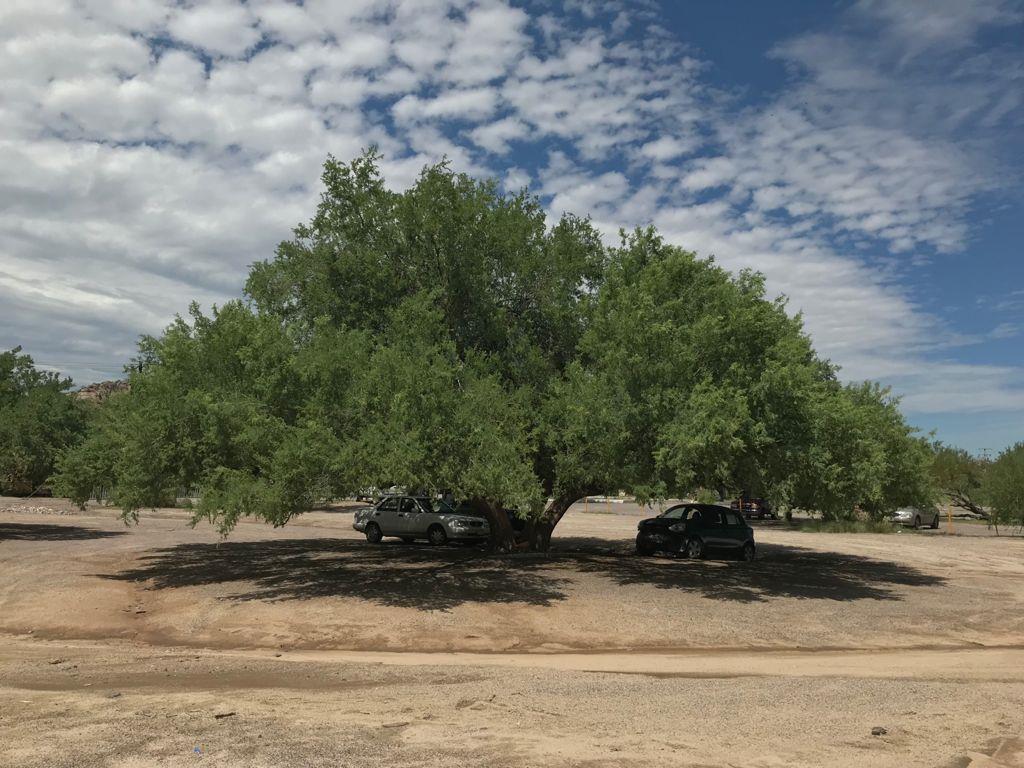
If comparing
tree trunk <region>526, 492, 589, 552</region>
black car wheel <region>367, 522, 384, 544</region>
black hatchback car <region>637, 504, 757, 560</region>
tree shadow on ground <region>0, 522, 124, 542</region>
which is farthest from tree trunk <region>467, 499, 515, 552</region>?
tree shadow on ground <region>0, 522, 124, 542</region>

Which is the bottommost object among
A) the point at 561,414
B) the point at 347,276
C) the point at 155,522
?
the point at 155,522

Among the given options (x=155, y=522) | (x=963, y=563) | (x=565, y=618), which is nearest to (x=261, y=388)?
(x=565, y=618)

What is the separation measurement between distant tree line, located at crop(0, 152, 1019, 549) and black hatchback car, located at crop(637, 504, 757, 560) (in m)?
3.66

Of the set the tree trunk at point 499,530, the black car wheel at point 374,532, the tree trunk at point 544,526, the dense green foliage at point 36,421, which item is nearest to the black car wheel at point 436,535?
the black car wheel at point 374,532

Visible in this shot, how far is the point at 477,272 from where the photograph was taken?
741 inches

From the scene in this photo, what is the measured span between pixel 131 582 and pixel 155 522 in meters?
23.8

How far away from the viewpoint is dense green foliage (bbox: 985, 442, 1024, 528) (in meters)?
39.0

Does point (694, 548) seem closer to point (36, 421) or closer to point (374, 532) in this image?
point (374, 532)

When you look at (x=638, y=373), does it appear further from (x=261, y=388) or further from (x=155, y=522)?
(x=155, y=522)

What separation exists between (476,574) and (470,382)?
15.9 feet

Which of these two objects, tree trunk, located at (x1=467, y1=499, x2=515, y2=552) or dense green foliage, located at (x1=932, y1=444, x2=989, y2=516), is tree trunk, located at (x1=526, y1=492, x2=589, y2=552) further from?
dense green foliage, located at (x1=932, y1=444, x2=989, y2=516)

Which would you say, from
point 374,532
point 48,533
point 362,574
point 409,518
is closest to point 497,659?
point 362,574

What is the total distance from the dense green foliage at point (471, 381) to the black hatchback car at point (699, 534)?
3.79m

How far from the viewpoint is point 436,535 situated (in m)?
27.4
